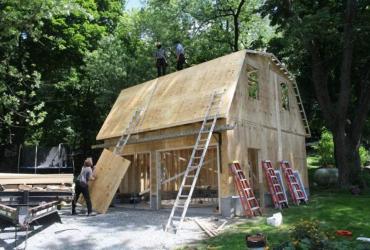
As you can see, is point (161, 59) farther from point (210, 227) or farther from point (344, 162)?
point (210, 227)

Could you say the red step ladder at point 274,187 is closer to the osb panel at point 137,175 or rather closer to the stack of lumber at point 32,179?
the osb panel at point 137,175

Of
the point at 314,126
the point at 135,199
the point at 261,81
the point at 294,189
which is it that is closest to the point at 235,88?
the point at 261,81

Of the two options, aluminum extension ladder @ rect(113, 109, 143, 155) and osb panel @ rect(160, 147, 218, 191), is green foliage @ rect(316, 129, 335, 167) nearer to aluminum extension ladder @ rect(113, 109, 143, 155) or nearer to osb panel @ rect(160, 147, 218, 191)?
osb panel @ rect(160, 147, 218, 191)

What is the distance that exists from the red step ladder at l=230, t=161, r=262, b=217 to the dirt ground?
92 cm

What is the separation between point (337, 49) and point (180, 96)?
9.98 m

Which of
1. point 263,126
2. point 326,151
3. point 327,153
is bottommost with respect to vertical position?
point 327,153

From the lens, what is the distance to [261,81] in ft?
50.7

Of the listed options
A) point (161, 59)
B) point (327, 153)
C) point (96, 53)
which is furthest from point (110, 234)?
point (327, 153)

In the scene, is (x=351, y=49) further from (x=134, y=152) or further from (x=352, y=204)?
(x=134, y=152)

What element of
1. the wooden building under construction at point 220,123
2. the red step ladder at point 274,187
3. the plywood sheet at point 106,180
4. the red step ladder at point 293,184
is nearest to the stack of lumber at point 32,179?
the plywood sheet at point 106,180

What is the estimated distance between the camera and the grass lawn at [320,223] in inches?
347

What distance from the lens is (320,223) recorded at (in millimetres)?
10484

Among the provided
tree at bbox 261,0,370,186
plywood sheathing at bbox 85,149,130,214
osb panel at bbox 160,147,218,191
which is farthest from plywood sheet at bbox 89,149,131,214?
tree at bbox 261,0,370,186

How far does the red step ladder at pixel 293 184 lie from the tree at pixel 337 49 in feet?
14.2
